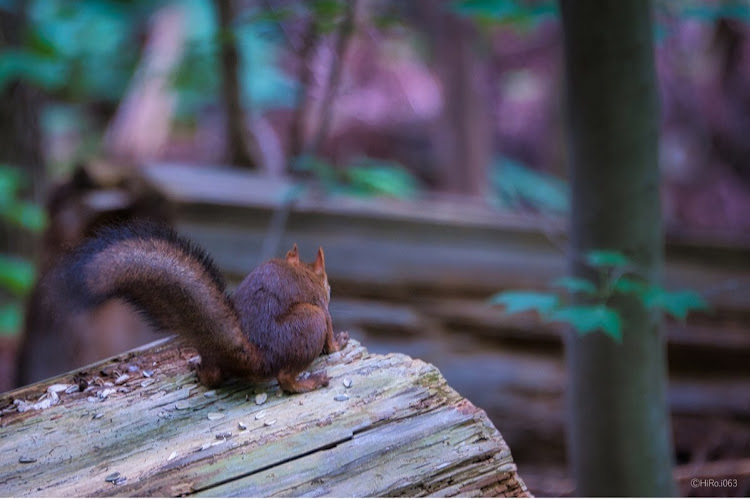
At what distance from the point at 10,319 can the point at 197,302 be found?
3.92 m

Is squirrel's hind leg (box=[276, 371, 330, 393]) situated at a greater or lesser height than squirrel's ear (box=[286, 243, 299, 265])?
lesser

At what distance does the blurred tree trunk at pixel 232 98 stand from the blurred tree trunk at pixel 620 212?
268 cm

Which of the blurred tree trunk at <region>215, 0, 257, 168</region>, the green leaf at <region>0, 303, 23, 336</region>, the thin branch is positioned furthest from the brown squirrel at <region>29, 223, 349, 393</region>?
the green leaf at <region>0, 303, 23, 336</region>

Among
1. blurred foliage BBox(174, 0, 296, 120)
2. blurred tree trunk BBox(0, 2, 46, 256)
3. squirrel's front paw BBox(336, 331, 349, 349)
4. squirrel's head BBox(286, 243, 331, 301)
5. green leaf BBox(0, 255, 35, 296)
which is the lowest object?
squirrel's front paw BBox(336, 331, 349, 349)

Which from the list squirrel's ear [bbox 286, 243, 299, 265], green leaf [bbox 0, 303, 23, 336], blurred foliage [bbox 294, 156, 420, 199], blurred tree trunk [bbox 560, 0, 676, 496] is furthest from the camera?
green leaf [bbox 0, 303, 23, 336]

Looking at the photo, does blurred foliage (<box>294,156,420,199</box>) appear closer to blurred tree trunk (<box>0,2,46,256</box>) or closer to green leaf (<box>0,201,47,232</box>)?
green leaf (<box>0,201,47,232</box>)

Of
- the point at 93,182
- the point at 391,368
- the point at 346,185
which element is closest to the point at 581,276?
the point at 391,368

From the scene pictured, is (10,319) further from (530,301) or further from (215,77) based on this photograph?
(530,301)

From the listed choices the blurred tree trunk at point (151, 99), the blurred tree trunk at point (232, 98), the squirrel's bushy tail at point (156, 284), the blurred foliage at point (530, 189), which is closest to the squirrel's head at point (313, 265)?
the squirrel's bushy tail at point (156, 284)

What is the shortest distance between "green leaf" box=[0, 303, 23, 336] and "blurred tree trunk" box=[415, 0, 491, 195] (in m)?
4.03

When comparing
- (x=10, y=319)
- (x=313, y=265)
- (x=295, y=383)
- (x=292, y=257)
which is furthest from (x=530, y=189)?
(x=295, y=383)

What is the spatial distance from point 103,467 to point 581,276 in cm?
179

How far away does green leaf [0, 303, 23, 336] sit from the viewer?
5.02 m

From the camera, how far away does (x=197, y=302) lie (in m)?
1.81
